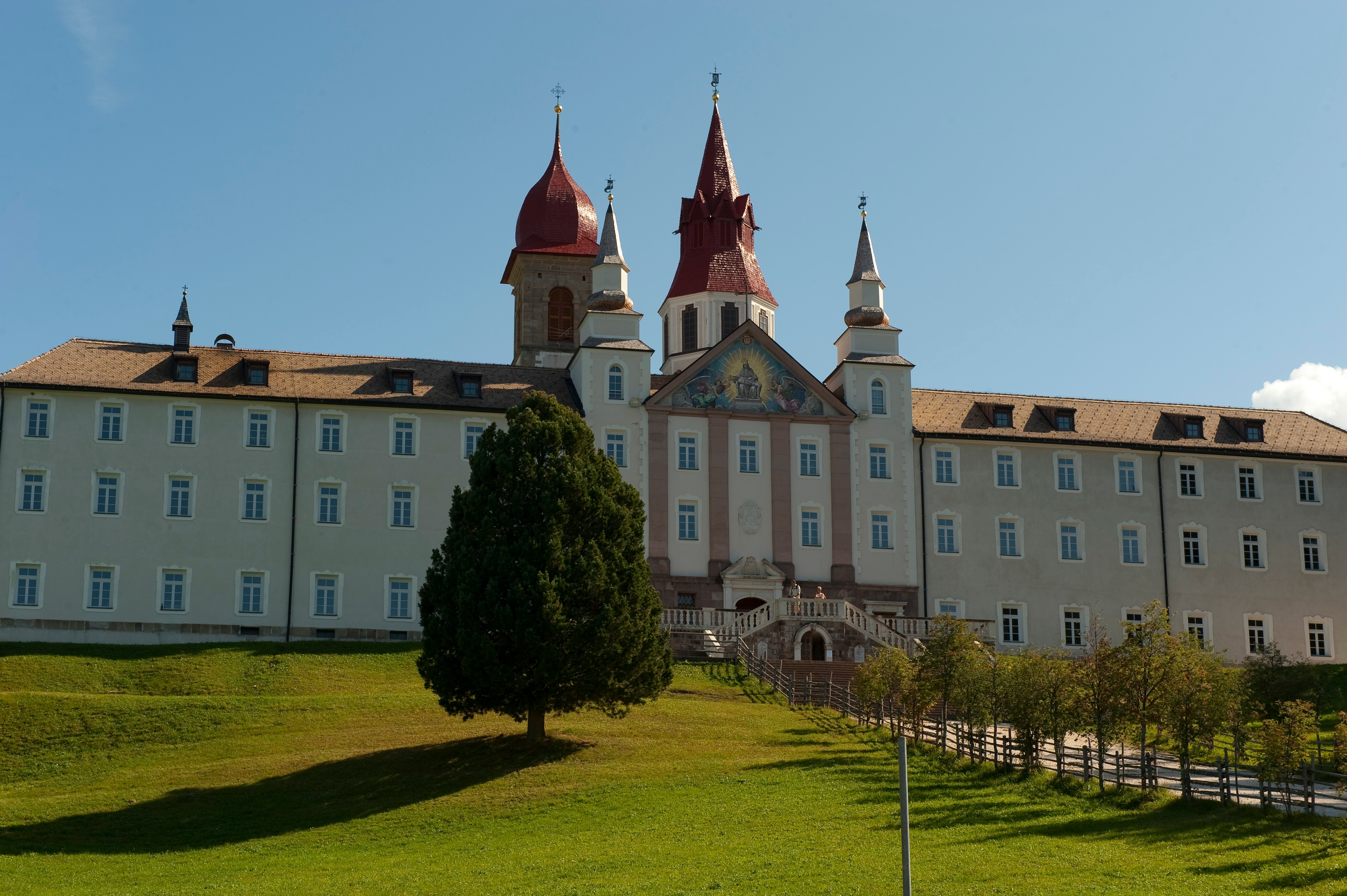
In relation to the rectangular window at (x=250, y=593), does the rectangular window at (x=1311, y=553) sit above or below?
above

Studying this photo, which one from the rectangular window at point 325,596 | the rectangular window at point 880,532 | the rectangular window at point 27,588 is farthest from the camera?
the rectangular window at point 880,532

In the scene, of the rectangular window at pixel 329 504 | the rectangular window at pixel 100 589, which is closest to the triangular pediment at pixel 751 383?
the rectangular window at pixel 329 504

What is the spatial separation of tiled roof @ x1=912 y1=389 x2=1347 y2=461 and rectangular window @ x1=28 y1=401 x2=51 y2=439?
108 ft

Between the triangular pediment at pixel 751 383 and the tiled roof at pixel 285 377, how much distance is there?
4738 mm

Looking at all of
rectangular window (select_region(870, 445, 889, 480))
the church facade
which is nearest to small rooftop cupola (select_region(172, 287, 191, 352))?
the church facade

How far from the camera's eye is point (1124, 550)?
66.3m

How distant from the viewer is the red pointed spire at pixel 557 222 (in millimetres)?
81938

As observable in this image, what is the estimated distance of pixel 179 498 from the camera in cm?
6012

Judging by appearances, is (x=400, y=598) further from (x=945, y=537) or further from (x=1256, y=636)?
(x=1256, y=636)

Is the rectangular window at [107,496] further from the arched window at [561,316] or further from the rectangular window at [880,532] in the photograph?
the rectangular window at [880,532]

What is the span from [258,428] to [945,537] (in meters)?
26.8

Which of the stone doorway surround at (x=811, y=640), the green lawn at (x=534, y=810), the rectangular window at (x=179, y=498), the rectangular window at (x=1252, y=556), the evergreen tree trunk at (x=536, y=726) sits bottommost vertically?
the green lawn at (x=534, y=810)

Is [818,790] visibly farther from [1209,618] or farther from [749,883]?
[1209,618]

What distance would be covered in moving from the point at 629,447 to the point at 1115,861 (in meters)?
36.2
